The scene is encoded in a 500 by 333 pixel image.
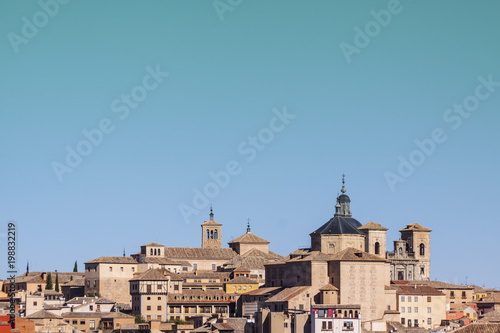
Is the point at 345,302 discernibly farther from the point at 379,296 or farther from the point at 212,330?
the point at 212,330

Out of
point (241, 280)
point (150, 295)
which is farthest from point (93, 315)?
point (241, 280)

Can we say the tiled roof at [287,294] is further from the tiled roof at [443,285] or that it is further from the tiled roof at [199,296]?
the tiled roof at [443,285]

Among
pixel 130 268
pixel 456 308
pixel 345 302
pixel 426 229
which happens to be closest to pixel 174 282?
pixel 130 268

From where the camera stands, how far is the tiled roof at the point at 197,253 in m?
139

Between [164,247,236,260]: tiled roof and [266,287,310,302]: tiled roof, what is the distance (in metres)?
36.8

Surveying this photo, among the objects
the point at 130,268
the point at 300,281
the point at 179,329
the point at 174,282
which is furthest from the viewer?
the point at 130,268

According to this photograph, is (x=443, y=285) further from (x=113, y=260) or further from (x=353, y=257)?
(x=113, y=260)

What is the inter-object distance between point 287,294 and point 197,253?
134ft

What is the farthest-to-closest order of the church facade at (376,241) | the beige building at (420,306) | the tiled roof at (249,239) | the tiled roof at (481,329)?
the tiled roof at (249,239) < the church facade at (376,241) < the beige building at (420,306) < the tiled roof at (481,329)

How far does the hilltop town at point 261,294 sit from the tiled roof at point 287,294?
0.50ft

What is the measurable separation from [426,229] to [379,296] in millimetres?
47211

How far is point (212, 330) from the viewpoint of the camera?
300ft

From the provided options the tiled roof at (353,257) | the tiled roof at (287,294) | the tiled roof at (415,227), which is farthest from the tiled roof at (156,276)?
the tiled roof at (415,227)

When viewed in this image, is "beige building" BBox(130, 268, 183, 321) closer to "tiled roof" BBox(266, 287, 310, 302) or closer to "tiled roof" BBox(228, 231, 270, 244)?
"tiled roof" BBox(266, 287, 310, 302)
